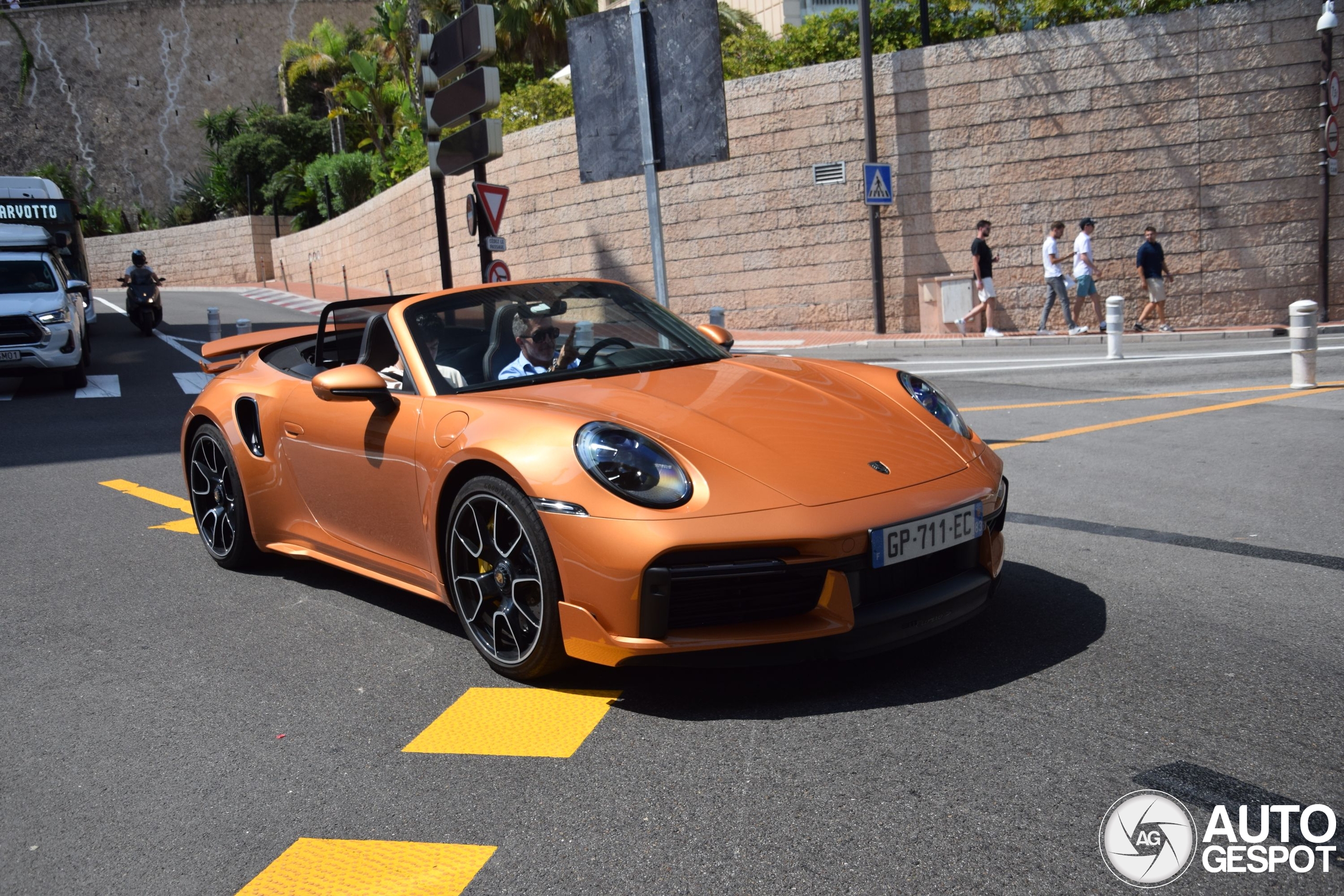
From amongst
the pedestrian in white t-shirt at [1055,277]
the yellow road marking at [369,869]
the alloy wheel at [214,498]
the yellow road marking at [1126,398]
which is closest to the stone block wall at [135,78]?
the pedestrian in white t-shirt at [1055,277]

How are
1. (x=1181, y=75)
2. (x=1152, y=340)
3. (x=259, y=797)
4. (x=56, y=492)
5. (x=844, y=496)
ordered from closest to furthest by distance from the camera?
(x=259, y=797), (x=844, y=496), (x=56, y=492), (x=1152, y=340), (x=1181, y=75)

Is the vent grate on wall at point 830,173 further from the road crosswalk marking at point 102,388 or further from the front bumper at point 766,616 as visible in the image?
the front bumper at point 766,616

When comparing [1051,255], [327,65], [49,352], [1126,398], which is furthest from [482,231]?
[327,65]

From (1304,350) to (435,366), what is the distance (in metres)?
8.19

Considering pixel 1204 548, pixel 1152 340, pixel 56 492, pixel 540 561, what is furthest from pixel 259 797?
pixel 1152 340

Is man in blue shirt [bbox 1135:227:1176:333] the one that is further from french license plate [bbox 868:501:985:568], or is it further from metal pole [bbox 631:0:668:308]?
french license plate [bbox 868:501:985:568]

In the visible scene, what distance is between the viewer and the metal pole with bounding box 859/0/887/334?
17.3 metres

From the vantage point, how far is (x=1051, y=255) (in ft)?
54.7

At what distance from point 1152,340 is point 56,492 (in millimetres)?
13693

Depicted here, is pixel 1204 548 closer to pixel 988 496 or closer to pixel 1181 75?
pixel 988 496

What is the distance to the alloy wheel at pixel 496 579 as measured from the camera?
133 inches

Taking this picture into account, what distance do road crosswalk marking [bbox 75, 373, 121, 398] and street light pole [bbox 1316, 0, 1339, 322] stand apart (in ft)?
52.7

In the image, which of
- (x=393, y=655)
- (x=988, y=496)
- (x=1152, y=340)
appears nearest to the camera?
(x=988, y=496)

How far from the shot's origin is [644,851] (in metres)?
2.38
